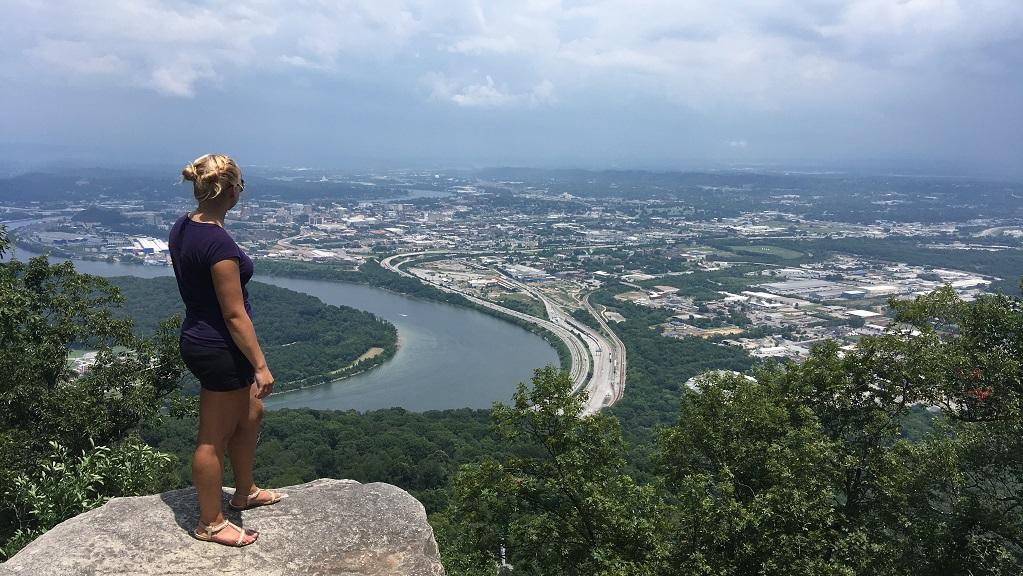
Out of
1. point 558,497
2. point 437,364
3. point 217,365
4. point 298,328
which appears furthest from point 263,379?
point 298,328

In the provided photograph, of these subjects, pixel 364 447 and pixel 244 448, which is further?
pixel 364 447

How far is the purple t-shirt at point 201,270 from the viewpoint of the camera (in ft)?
7.01

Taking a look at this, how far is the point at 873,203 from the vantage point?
9250cm

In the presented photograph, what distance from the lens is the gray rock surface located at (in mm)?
2170

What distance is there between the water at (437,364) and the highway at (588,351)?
122 cm

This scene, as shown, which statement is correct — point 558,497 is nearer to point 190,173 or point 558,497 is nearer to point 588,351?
point 190,173

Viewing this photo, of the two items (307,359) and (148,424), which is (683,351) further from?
(148,424)

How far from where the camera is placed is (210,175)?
2.18m

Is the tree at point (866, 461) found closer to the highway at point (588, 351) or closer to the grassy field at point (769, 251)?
the highway at point (588, 351)

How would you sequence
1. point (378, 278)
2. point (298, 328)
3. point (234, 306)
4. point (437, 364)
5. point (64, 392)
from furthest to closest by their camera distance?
point (378, 278) → point (298, 328) → point (437, 364) → point (64, 392) → point (234, 306)

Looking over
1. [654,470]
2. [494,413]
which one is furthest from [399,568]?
[654,470]

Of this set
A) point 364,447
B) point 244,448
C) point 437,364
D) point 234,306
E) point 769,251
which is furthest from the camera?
point 769,251

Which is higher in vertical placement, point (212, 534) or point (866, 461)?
point (212, 534)

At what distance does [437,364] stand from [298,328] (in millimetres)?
8105
